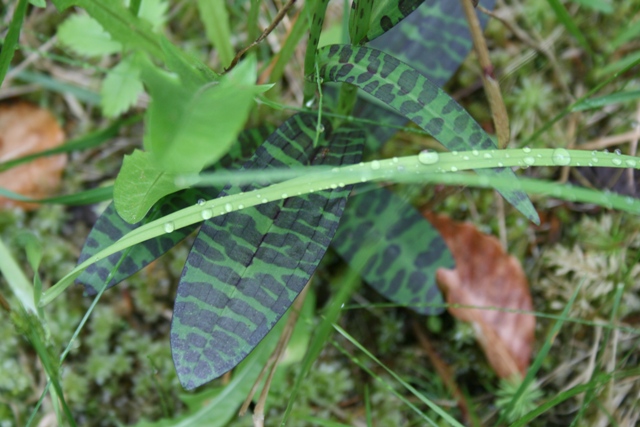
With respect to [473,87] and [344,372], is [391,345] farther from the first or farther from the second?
[473,87]

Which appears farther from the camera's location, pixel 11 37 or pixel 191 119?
pixel 11 37

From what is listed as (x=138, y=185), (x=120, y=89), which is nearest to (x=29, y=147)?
(x=120, y=89)

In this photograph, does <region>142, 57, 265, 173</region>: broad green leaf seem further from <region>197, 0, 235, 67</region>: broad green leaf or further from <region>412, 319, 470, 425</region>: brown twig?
<region>412, 319, 470, 425</region>: brown twig

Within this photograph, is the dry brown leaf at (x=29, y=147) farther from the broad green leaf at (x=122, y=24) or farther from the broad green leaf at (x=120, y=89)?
the broad green leaf at (x=122, y=24)

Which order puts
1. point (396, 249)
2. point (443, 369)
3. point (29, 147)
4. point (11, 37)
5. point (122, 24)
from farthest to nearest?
point (29, 147) → point (443, 369) → point (396, 249) → point (122, 24) → point (11, 37)

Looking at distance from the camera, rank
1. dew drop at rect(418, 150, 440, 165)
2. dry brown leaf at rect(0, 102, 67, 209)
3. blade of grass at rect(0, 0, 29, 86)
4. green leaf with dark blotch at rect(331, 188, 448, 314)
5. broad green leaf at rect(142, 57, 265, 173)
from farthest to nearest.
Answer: dry brown leaf at rect(0, 102, 67, 209) → green leaf with dark blotch at rect(331, 188, 448, 314) → blade of grass at rect(0, 0, 29, 86) → dew drop at rect(418, 150, 440, 165) → broad green leaf at rect(142, 57, 265, 173)

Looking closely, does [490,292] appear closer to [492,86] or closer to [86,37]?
[492,86]

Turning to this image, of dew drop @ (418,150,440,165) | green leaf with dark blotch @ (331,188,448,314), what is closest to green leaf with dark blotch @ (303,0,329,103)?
dew drop @ (418,150,440,165)
